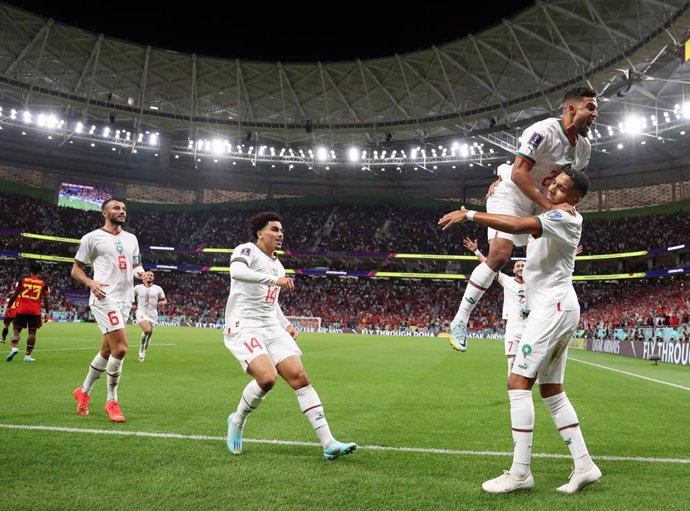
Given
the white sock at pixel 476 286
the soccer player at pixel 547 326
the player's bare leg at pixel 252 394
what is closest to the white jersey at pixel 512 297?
the white sock at pixel 476 286

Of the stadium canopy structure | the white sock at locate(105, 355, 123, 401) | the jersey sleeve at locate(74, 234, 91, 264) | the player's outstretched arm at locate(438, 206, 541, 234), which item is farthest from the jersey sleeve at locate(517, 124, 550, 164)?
the stadium canopy structure

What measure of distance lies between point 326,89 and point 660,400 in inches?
1418

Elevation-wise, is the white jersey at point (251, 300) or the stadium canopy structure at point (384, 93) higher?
the stadium canopy structure at point (384, 93)

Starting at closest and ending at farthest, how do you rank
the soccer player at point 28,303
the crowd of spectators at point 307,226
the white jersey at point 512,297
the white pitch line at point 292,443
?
the white pitch line at point 292,443 → the white jersey at point 512,297 → the soccer player at point 28,303 → the crowd of spectators at point 307,226

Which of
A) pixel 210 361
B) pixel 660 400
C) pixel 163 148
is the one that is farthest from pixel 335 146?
pixel 660 400

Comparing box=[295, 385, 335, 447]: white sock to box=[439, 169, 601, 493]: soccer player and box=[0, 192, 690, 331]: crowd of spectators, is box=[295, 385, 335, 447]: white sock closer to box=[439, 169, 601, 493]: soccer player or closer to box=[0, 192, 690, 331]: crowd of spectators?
box=[439, 169, 601, 493]: soccer player

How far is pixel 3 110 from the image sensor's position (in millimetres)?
48250

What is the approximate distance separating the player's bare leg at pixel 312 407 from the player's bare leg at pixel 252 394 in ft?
0.51

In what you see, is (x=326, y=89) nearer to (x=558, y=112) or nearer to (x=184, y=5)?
(x=184, y=5)

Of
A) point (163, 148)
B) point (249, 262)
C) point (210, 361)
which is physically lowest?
point (210, 361)

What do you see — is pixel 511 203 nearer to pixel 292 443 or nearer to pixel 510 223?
pixel 510 223

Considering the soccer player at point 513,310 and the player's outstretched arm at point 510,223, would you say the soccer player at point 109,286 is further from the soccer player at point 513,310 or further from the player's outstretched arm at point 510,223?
the soccer player at point 513,310

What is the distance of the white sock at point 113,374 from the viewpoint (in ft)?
22.3

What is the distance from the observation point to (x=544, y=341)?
13.9ft
